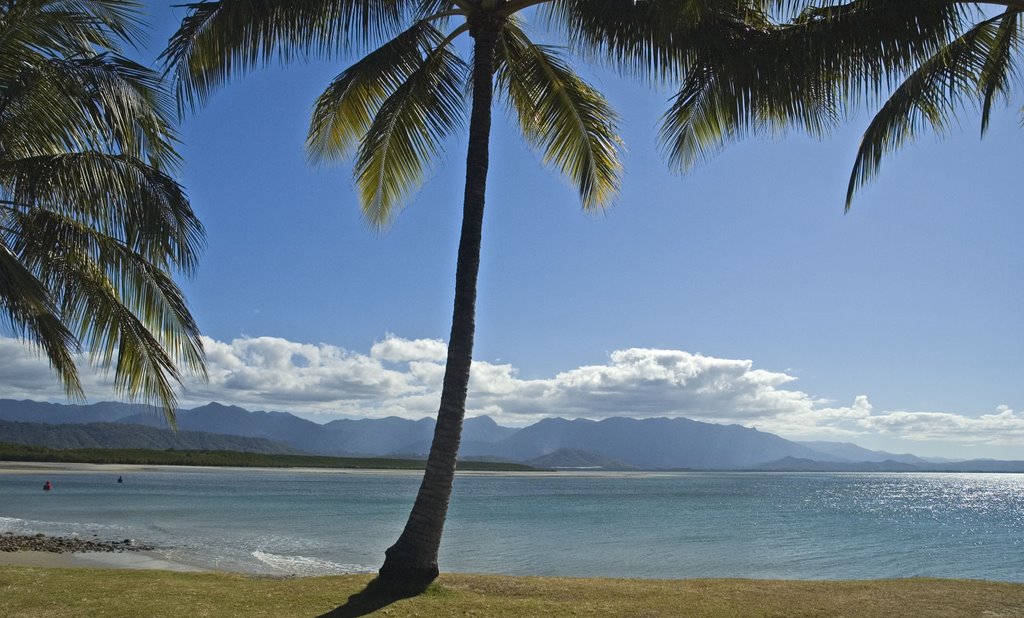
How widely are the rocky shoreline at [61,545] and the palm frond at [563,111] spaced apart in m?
15.4

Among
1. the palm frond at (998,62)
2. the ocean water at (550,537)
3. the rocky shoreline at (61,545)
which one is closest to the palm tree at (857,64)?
the palm frond at (998,62)

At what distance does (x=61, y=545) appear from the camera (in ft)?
61.6

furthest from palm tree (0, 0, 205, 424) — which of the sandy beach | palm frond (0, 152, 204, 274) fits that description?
the sandy beach

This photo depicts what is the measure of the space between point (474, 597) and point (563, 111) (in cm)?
742

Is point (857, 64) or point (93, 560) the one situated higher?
point (857, 64)

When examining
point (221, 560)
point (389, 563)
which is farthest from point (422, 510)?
point (221, 560)

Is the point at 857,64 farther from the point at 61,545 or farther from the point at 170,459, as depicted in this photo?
the point at 170,459

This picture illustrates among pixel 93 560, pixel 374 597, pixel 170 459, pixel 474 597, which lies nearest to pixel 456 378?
pixel 474 597

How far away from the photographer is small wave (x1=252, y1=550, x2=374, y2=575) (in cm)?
1806

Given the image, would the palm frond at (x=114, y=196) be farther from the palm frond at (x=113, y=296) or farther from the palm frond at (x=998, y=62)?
the palm frond at (x=998, y=62)

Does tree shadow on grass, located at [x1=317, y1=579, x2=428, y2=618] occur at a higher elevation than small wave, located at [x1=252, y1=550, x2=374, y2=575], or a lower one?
higher

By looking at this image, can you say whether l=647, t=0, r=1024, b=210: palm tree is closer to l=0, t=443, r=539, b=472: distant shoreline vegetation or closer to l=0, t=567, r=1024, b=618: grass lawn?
l=0, t=567, r=1024, b=618: grass lawn

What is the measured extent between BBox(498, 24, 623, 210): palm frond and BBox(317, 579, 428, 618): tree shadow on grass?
6950 millimetres

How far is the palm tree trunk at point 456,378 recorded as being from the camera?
9289mm
